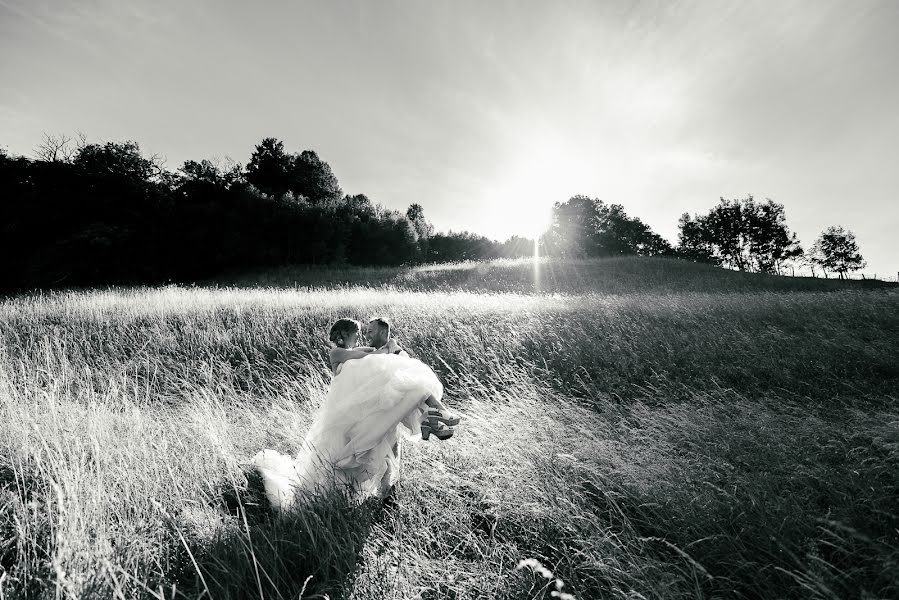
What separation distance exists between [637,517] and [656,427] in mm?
1828

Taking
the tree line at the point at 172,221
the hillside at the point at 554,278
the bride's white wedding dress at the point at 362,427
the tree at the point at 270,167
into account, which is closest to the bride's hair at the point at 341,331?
the bride's white wedding dress at the point at 362,427

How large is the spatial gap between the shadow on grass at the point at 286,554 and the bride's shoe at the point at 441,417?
3.06 ft

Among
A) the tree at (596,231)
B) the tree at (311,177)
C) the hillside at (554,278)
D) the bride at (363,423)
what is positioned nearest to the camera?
the bride at (363,423)

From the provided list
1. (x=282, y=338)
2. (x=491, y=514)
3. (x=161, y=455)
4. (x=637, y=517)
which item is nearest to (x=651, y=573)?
(x=637, y=517)

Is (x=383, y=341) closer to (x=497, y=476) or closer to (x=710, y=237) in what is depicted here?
(x=497, y=476)

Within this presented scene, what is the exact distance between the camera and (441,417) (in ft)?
9.00

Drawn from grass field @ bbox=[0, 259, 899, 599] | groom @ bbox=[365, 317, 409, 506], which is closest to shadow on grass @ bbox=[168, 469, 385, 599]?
grass field @ bbox=[0, 259, 899, 599]

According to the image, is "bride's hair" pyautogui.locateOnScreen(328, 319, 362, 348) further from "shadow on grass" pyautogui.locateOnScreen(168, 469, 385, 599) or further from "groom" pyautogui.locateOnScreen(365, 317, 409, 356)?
"shadow on grass" pyautogui.locateOnScreen(168, 469, 385, 599)

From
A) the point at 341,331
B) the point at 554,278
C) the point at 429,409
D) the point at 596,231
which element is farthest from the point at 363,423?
the point at 596,231

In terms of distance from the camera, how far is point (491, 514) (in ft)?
10.1

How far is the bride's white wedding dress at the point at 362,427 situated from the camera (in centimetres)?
288

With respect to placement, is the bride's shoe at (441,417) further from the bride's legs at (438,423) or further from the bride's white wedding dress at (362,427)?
the bride's white wedding dress at (362,427)

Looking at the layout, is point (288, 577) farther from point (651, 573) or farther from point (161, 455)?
point (651, 573)

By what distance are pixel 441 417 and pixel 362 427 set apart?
2.31 feet
